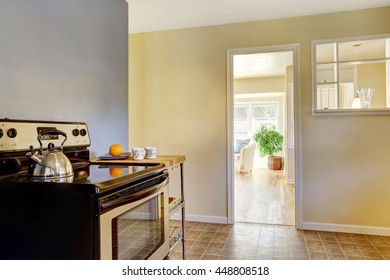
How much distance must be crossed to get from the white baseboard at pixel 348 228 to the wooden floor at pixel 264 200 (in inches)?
10.3

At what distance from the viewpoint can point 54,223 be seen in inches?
43.1

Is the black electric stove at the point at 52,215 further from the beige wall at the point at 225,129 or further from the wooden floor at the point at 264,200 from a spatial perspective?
the wooden floor at the point at 264,200

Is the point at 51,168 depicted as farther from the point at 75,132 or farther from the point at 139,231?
the point at 75,132

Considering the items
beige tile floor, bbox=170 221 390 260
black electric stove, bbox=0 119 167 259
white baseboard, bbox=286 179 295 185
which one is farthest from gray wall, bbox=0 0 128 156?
white baseboard, bbox=286 179 295 185

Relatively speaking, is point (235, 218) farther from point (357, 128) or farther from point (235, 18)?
point (235, 18)

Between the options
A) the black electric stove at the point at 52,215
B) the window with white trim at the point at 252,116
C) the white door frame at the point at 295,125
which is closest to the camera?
the black electric stove at the point at 52,215

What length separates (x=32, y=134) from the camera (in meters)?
1.49

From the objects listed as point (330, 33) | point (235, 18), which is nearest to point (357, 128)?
point (330, 33)

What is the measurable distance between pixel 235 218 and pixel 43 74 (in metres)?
2.69

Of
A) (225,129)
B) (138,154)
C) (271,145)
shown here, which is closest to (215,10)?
(225,129)

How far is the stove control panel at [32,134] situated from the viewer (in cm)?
134

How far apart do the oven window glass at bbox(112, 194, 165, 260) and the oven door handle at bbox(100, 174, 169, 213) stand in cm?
6

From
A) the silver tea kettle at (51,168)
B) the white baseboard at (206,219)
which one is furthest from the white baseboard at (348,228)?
the silver tea kettle at (51,168)

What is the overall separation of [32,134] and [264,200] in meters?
3.64
